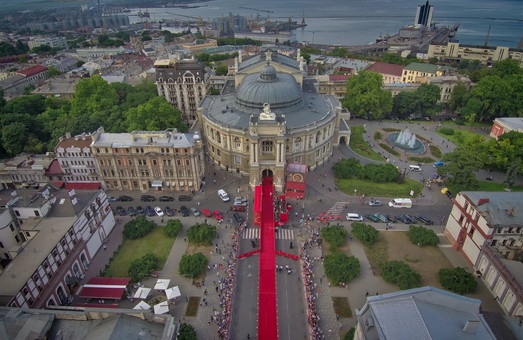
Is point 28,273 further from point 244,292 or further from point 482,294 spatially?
point 482,294

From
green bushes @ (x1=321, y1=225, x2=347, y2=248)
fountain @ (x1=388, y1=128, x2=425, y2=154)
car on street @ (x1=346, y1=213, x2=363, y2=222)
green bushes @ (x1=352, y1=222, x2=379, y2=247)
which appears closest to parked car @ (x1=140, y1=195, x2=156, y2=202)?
green bushes @ (x1=321, y1=225, x2=347, y2=248)

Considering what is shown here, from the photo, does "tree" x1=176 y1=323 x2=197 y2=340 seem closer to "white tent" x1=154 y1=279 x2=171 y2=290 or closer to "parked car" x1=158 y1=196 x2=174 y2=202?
"white tent" x1=154 y1=279 x2=171 y2=290

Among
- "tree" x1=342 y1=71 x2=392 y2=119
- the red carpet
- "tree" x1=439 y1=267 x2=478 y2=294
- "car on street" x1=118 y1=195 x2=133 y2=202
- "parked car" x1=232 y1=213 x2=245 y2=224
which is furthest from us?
"tree" x1=342 y1=71 x2=392 y2=119

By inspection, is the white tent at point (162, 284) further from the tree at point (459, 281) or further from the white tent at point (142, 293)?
the tree at point (459, 281)

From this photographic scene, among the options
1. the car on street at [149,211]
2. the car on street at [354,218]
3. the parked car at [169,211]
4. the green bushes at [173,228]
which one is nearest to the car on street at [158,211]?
the car on street at [149,211]

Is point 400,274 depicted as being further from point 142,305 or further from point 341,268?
point 142,305

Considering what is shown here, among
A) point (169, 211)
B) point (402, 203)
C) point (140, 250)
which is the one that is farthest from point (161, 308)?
point (402, 203)
